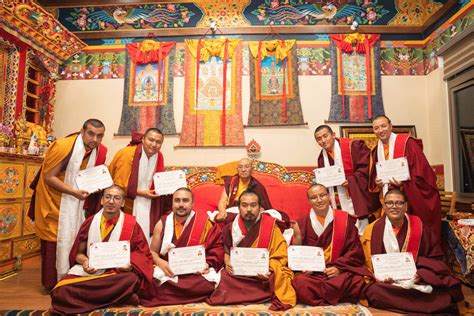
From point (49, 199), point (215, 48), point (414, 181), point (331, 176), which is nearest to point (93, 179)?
point (49, 199)

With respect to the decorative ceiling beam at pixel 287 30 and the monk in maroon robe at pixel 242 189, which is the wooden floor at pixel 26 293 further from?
the decorative ceiling beam at pixel 287 30

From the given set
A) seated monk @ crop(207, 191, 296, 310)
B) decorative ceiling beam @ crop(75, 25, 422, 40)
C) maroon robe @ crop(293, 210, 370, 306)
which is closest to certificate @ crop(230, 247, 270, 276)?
seated monk @ crop(207, 191, 296, 310)

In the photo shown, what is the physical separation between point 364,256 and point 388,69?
3.96 meters

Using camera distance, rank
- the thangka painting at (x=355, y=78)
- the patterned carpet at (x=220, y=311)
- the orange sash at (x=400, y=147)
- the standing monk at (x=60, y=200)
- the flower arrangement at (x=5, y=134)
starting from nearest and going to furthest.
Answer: the patterned carpet at (x=220, y=311) → the standing monk at (x=60, y=200) → the orange sash at (x=400, y=147) → the flower arrangement at (x=5, y=134) → the thangka painting at (x=355, y=78)

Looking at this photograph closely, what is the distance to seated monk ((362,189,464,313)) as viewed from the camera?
8.77 ft

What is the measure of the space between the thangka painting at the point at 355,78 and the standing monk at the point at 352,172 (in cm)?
169

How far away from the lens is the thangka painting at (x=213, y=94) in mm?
5582

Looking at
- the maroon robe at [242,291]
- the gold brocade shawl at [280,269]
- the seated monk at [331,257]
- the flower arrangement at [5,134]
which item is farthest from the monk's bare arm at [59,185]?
the seated monk at [331,257]

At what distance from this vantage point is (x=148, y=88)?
5.75 meters

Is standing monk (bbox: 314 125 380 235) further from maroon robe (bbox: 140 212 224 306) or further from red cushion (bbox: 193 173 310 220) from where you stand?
maroon robe (bbox: 140 212 224 306)

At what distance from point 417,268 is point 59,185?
3560 mm

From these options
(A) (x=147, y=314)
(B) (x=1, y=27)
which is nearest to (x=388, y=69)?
(A) (x=147, y=314)

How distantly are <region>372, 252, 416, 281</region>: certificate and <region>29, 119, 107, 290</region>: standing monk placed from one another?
294cm

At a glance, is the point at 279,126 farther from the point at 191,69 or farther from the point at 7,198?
the point at 7,198
